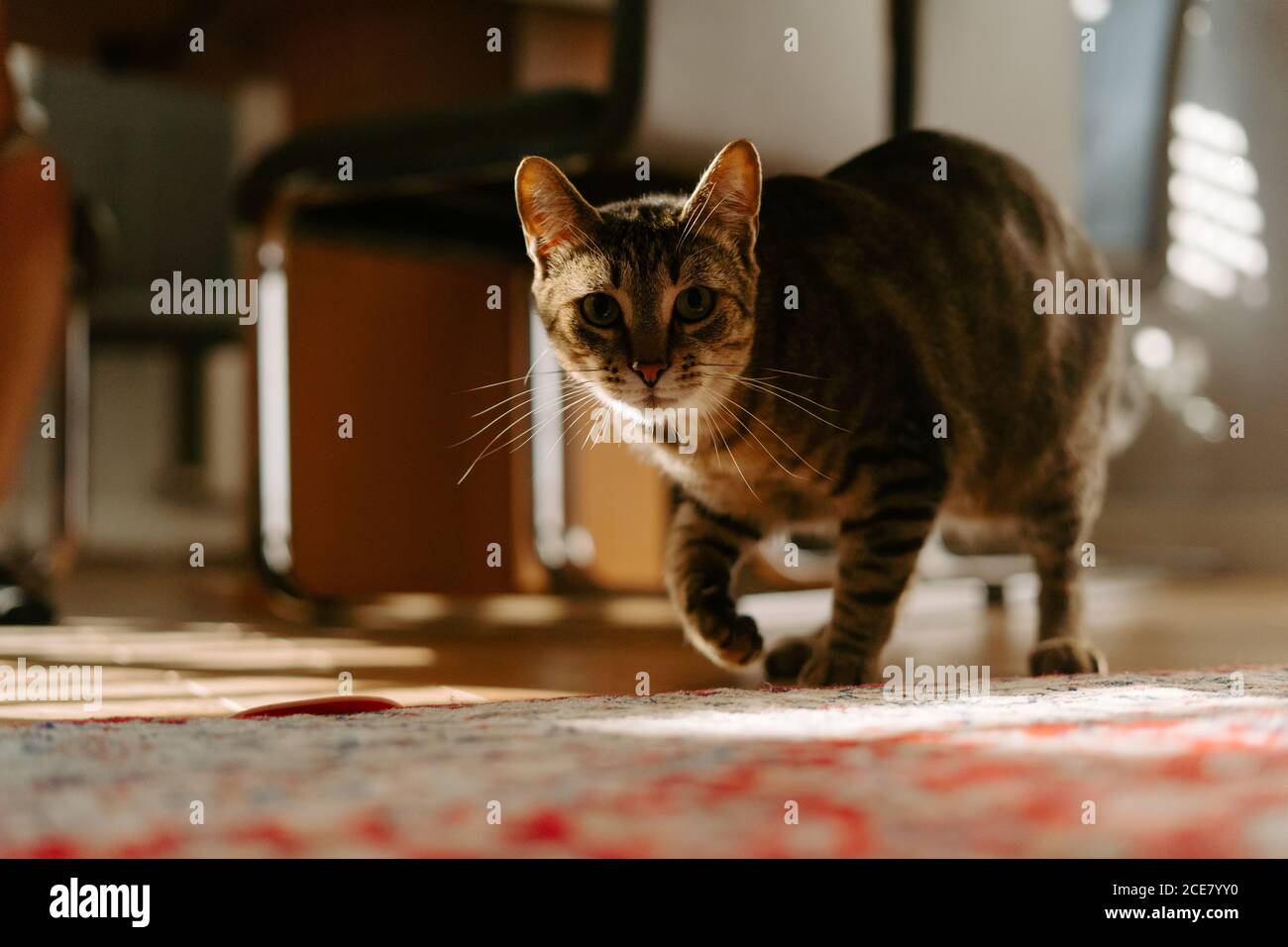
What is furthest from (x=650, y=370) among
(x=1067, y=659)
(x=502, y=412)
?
(x=502, y=412)

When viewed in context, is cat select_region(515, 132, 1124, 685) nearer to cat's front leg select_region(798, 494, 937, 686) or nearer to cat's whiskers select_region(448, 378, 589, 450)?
cat's front leg select_region(798, 494, 937, 686)

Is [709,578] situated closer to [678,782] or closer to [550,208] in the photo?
[550,208]

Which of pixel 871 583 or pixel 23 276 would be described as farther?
pixel 23 276

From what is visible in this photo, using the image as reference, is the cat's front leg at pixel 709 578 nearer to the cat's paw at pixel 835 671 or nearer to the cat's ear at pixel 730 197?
the cat's paw at pixel 835 671

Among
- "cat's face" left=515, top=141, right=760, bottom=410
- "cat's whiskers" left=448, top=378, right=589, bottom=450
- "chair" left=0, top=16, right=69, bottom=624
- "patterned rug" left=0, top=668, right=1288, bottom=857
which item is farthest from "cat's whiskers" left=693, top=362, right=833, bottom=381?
"chair" left=0, top=16, right=69, bottom=624

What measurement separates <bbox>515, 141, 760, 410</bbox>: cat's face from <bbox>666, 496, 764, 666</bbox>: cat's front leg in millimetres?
180

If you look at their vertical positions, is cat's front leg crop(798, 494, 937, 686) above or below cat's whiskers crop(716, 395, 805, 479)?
below

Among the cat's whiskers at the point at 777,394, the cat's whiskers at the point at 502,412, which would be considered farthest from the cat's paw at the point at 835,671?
the cat's whiskers at the point at 502,412

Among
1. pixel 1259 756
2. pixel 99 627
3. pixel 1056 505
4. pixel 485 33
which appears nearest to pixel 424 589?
pixel 99 627

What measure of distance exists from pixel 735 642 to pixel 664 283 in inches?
14.0

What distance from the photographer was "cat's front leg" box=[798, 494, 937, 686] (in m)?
1.18

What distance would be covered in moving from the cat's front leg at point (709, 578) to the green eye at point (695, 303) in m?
0.24

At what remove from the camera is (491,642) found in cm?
162

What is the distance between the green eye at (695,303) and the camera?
1.17 meters
